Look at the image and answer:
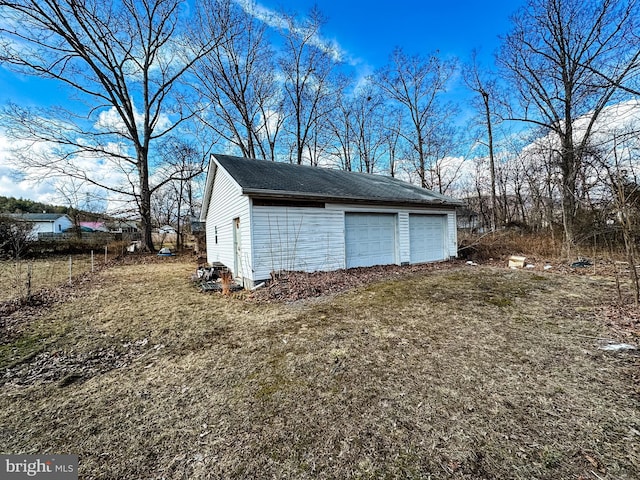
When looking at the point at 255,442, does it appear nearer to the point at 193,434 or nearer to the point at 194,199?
the point at 193,434

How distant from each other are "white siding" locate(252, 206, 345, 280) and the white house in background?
3 centimetres

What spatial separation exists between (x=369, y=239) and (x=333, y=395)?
718 cm

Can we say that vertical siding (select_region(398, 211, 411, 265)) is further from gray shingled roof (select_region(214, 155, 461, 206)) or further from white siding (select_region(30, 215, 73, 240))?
white siding (select_region(30, 215, 73, 240))

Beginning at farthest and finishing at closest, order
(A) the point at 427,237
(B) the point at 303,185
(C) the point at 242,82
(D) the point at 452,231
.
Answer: (C) the point at 242,82 < (D) the point at 452,231 < (A) the point at 427,237 < (B) the point at 303,185

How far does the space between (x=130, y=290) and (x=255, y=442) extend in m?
7.59

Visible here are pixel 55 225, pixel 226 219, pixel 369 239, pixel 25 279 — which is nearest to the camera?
pixel 25 279

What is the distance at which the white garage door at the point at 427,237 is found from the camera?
10469 millimetres

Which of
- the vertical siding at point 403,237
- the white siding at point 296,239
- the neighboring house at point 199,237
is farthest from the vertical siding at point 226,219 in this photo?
the neighboring house at point 199,237

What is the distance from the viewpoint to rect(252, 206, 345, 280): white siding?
7254mm

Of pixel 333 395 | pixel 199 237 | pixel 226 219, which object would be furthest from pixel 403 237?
pixel 199 237

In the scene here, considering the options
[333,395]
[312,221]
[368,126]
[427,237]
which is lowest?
[333,395]

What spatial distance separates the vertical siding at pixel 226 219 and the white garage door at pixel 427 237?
6355 mm

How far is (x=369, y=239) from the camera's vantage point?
9406 mm

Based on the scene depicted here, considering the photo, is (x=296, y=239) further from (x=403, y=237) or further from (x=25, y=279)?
(x=25, y=279)
